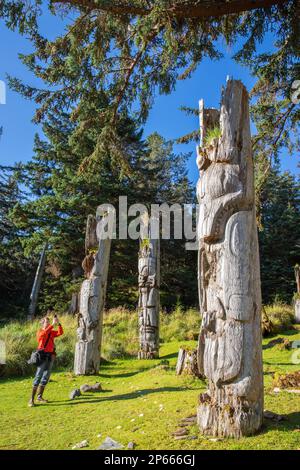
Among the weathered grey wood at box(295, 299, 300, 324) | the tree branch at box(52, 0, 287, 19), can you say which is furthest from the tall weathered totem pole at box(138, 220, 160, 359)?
the tree branch at box(52, 0, 287, 19)

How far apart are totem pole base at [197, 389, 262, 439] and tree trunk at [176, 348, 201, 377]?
3665mm

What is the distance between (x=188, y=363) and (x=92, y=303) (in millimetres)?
3192

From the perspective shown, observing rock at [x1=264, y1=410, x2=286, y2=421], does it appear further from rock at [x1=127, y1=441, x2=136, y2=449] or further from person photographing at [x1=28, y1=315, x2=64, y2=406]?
person photographing at [x1=28, y1=315, x2=64, y2=406]

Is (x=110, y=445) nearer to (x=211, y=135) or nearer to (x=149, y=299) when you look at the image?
(x=211, y=135)

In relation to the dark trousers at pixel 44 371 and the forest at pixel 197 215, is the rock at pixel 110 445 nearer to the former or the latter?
the forest at pixel 197 215

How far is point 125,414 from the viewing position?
537 centimetres

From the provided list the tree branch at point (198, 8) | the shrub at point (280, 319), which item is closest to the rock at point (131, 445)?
the tree branch at point (198, 8)

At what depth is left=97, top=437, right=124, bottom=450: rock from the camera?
3.86 metres

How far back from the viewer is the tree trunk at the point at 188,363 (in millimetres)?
7617

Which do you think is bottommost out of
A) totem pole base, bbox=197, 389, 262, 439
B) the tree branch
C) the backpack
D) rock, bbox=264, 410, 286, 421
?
rock, bbox=264, 410, 286, 421
